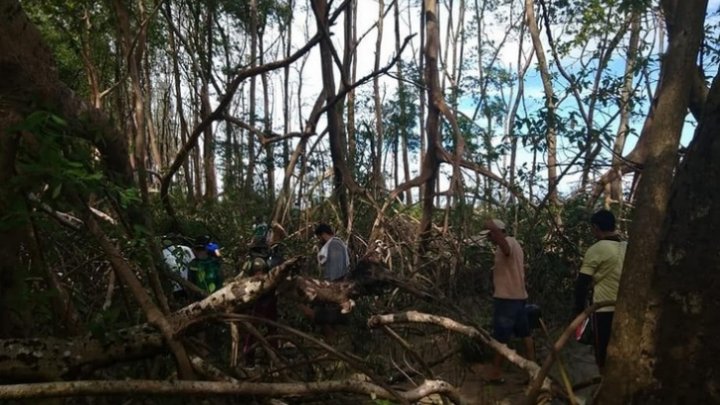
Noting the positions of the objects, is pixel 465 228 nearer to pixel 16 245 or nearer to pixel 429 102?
pixel 429 102

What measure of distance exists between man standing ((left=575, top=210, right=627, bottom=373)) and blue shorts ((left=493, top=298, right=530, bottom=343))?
2.50 ft

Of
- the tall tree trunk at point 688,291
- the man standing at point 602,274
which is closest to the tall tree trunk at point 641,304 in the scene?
the tall tree trunk at point 688,291

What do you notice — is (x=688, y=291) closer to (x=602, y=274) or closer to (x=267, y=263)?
(x=602, y=274)

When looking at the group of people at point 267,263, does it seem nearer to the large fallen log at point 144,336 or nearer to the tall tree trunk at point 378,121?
the large fallen log at point 144,336

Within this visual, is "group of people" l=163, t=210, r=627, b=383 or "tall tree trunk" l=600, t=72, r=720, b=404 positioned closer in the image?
"tall tree trunk" l=600, t=72, r=720, b=404

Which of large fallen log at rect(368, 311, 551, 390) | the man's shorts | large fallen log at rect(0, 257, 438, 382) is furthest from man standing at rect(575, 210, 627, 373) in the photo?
the man's shorts

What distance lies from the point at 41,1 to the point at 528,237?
609 cm

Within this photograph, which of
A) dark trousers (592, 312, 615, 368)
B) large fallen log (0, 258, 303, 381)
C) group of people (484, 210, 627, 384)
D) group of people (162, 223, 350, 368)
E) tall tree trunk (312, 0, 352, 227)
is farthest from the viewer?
tall tree trunk (312, 0, 352, 227)

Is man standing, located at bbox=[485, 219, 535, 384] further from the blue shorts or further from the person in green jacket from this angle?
the person in green jacket

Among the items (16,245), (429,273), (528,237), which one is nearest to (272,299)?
(16,245)

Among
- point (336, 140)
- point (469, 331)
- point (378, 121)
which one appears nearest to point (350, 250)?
point (336, 140)

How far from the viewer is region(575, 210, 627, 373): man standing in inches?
152

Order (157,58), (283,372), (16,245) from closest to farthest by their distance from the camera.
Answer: (16,245), (283,372), (157,58)

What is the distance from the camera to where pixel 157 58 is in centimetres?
1359
